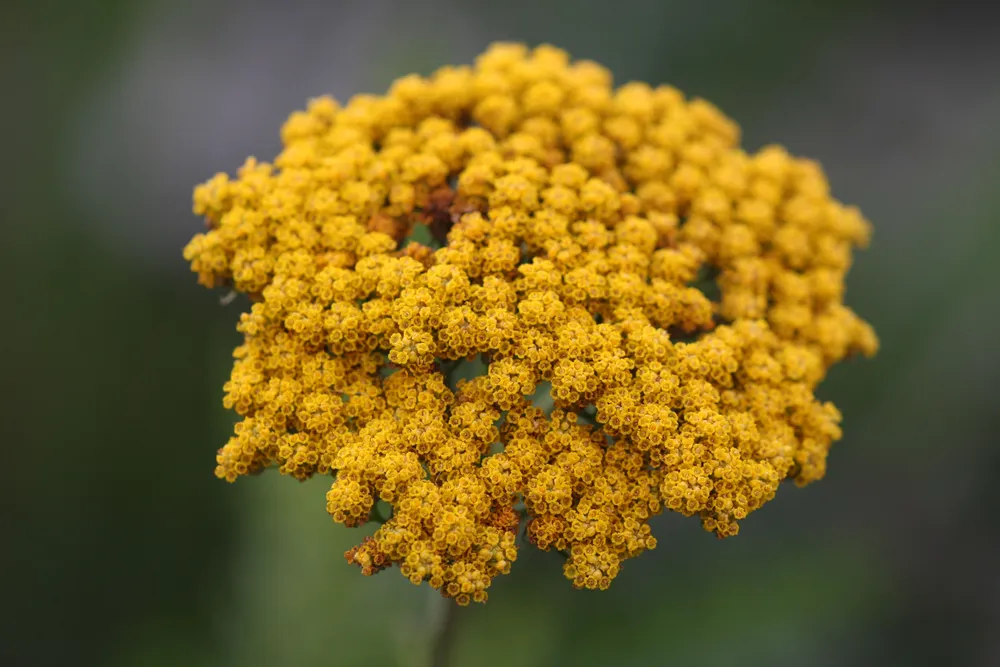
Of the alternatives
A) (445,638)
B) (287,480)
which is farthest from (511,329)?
Answer: (287,480)

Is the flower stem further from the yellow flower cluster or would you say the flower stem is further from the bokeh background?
the yellow flower cluster

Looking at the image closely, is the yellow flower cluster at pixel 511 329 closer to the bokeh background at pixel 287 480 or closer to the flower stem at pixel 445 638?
the flower stem at pixel 445 638

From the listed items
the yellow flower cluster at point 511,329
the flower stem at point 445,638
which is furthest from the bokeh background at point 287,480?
the yellow flower cluster at point 511,329

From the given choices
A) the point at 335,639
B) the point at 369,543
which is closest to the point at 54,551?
the point at 335,639

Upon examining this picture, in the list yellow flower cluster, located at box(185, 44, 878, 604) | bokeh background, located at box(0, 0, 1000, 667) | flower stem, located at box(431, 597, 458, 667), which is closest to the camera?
yellow flower cluster, located at box(185, 44, 878, 604)

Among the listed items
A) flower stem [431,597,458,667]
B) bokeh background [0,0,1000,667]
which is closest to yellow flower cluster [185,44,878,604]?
flower stem [431,597,458,667]

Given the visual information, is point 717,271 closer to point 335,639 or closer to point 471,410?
point 471,410

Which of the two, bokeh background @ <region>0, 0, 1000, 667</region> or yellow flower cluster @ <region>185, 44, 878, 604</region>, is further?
bokeh background @ <region>0, 0, 1000, 667</region>
